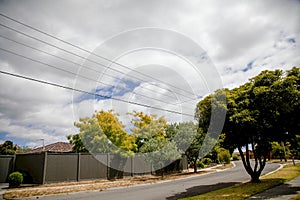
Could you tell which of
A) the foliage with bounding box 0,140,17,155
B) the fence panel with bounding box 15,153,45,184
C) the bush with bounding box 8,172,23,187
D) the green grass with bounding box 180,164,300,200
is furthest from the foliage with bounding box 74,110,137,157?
the foliage with bounding box 0,140,17,155

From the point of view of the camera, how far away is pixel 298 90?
11.1m

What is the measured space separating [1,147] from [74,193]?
2679cm

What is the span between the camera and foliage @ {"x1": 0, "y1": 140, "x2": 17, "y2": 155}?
31.6 metres

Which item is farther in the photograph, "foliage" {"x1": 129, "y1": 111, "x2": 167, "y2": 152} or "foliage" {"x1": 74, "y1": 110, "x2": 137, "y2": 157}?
"foliage" {"x1": 129, "y1": 111, "x2": 167, "y2": 152}

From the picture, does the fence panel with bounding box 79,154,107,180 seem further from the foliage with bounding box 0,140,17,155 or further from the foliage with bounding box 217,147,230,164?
the foliage with bounding box 217,147,230,164

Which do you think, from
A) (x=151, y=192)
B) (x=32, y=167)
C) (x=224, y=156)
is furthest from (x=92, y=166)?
(x=224, y=156)

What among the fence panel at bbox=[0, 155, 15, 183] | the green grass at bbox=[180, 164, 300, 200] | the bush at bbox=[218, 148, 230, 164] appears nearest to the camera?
the green grass at bbox=[180, 164, 300, 200]

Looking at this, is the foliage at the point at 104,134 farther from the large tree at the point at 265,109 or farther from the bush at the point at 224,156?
the bush at the point at 224,156

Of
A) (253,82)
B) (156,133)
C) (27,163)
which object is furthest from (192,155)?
(27,163)

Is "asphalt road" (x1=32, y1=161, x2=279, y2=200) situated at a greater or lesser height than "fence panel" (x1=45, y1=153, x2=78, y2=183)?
lesser

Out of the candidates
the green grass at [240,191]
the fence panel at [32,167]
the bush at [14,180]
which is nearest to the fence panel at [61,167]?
the fence panel at [32,167]

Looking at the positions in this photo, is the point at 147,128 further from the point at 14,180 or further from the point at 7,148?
the point at 7,148

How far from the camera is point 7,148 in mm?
32719

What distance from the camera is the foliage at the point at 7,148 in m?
Answer: 31.6
